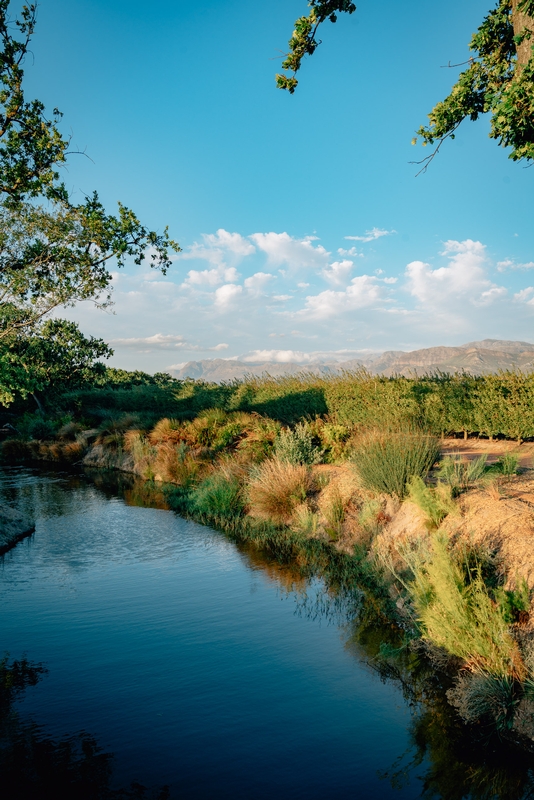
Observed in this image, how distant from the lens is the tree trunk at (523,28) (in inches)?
399

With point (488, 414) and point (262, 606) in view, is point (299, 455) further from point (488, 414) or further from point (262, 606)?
point (488, 414)

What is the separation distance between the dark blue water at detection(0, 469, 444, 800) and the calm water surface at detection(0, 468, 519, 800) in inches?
0.6

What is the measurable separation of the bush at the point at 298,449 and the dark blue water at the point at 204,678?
13.6 feet

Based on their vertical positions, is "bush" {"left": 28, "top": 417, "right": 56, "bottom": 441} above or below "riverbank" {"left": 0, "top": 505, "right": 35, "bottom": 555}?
above

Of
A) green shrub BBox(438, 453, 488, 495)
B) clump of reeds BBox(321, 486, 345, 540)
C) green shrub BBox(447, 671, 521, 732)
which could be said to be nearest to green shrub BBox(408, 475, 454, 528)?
green shrub BBox(438, 453, 488, 495)

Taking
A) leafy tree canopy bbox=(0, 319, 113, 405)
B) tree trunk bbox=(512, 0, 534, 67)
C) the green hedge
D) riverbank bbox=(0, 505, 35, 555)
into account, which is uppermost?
tree trunk bbox=(512, 0, 534, 67)

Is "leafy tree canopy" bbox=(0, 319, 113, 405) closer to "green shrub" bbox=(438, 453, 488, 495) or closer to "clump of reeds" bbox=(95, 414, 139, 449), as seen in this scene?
"clump of reeds" bbox=(95, 414, 139, 449)

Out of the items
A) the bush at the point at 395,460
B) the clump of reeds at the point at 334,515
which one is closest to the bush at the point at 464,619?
the bush at the point at 395,460

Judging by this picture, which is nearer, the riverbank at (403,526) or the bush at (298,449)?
the riverbank at (403,526)

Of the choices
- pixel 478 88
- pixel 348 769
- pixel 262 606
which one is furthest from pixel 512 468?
pixel 478 88

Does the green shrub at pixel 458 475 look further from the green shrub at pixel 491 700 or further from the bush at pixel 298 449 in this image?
the bush at pixel 298 449

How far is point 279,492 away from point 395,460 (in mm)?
2751

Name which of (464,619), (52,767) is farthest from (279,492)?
(52,767)

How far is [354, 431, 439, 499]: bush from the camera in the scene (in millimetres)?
10414
